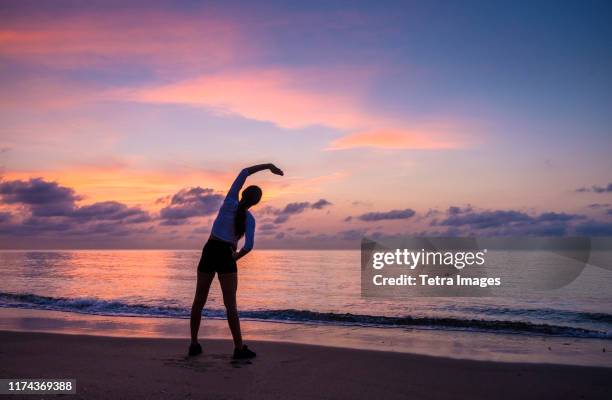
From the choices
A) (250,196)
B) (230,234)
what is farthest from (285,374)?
(250,196)

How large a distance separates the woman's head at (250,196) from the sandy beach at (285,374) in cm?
199

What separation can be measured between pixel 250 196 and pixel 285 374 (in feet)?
7.09

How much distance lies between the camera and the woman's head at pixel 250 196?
6.16m

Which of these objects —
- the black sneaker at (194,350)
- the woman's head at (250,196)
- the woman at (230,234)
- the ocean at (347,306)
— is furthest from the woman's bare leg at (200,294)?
the ocean at (347,306)

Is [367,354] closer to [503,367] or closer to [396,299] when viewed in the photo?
[503,367]

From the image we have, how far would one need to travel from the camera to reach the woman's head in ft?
20.2

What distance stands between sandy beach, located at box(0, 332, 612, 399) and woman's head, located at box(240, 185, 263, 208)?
199 centimetres

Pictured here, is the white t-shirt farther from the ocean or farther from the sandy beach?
the ocean

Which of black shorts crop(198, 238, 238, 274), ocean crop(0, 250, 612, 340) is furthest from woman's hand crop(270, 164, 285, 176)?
ocean crop(0, 250, 612, 340)

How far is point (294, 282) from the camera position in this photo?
26438 millimetres

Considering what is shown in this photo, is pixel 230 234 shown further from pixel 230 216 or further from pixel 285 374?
pixel 285 374

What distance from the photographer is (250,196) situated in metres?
6.19

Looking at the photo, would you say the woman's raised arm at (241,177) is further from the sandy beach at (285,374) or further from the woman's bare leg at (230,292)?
the sandy beach at (285,374)

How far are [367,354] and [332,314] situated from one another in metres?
7.14
